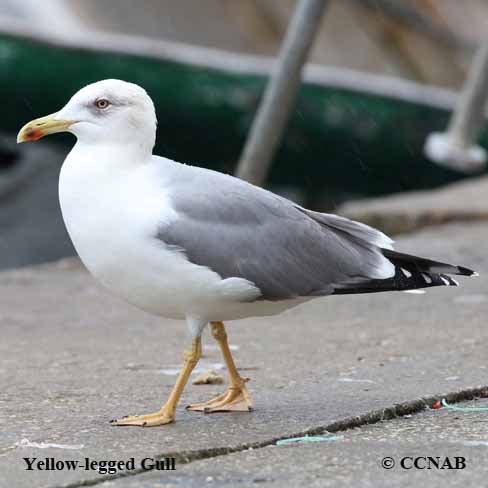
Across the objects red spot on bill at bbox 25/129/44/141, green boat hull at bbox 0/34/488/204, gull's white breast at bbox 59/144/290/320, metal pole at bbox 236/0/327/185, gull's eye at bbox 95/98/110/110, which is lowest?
gull's white breast at bbox 59/144/290/320

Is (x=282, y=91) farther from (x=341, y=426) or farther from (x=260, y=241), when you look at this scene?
(x=341, y=426)

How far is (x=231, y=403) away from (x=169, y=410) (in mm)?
251

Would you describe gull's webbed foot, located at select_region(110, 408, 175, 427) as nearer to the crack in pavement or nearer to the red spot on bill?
the crack in pavement

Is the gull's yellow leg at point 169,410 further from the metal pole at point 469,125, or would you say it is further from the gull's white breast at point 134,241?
the metal pole at point 469,125

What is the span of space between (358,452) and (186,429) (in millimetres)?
551

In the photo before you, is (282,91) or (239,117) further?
(239,117)

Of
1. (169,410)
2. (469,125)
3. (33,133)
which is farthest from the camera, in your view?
(469,125)

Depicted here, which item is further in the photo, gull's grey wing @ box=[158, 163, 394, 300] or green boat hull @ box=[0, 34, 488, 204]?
green boat hull @ box=[0, 34, 488, 204]

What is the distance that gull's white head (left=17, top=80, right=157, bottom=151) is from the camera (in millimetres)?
3340

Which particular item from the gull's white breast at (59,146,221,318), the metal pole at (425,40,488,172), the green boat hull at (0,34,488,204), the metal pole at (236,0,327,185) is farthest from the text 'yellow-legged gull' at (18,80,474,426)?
the green boat hull at (0,34,488,204)

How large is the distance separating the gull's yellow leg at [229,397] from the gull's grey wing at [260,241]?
31cm

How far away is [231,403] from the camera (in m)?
3.47

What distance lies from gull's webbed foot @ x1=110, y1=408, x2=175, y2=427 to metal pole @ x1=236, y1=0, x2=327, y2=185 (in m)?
4.03

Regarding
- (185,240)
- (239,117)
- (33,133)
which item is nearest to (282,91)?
(33,133)
